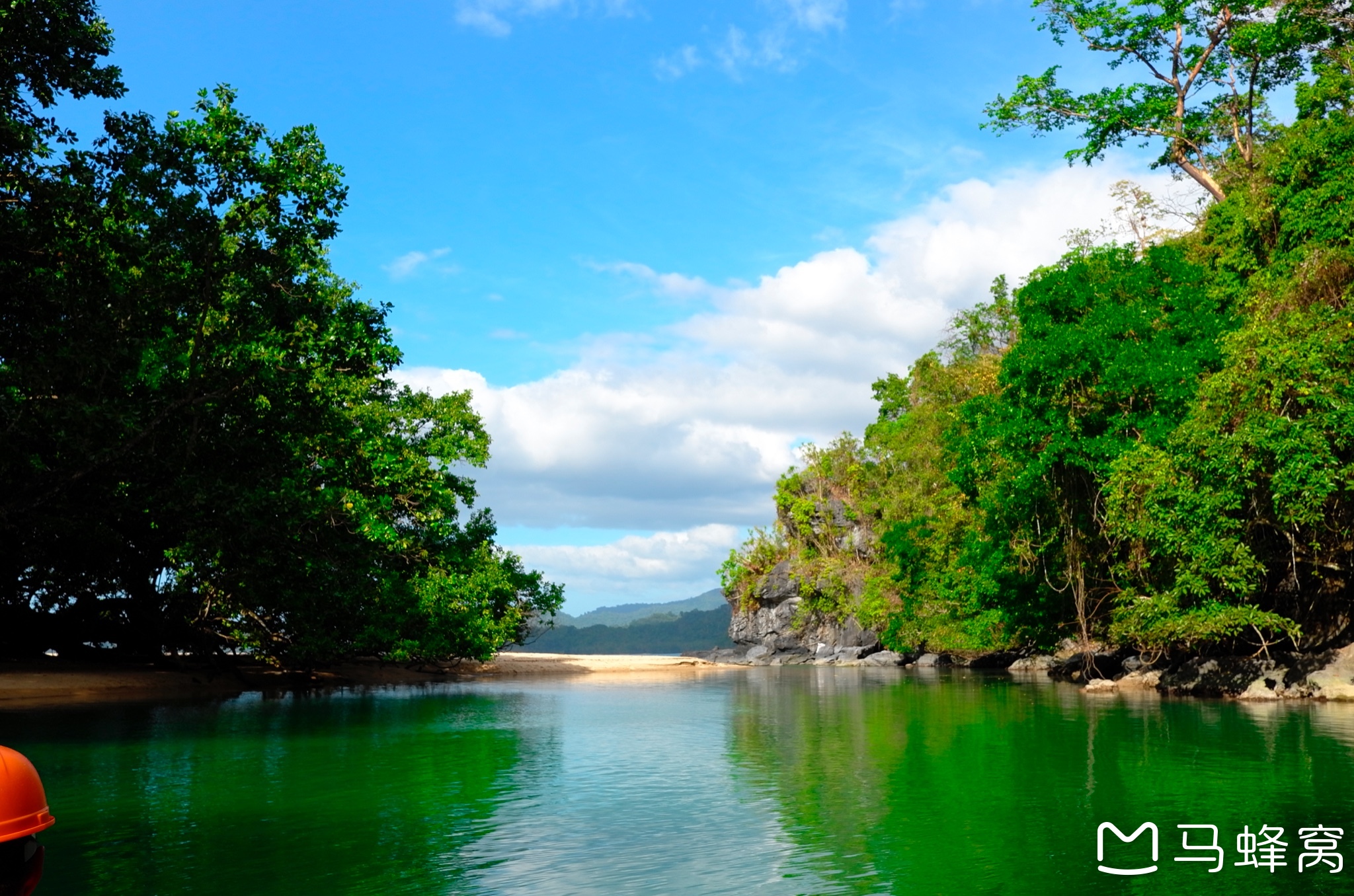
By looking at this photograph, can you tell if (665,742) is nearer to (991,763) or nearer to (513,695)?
(991,763)

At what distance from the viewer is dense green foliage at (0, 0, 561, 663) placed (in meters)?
20.1

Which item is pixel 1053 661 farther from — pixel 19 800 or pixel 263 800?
pixel 19 800

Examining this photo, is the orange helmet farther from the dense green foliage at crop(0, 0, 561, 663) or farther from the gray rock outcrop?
the gray rock outcrop

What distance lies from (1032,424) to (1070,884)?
2333 centimetres

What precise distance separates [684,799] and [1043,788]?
5378mm

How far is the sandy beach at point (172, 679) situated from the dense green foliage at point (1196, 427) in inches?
1121

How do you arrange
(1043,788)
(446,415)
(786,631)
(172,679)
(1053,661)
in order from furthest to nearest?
(786,631) → (1053,661) → (446,415) → (172,679) → (1043,788)

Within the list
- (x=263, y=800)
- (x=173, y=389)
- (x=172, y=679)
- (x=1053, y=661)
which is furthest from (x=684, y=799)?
(x=1053, y=661)

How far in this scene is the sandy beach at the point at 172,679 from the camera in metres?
32.9

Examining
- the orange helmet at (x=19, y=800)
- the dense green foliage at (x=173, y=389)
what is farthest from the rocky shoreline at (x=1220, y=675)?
the orange helmet at (x=19, y=800)

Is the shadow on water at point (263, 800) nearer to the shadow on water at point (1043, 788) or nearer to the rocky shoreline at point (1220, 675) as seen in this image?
the shadow on water at point (1043, 788)

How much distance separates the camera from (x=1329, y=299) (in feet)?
88.2

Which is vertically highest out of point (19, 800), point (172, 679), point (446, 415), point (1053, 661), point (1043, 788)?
point (446, 415)

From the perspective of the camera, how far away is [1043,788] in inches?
591
